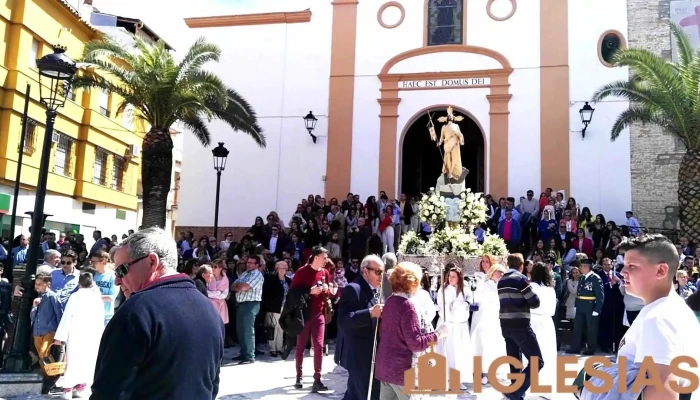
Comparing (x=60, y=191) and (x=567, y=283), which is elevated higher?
(x=60, y=191)

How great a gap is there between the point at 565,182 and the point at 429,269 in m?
9.89

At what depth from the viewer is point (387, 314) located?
15.8 ft

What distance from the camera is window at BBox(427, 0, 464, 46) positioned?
69.2 ft

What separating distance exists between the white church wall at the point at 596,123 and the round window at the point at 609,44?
0.15m

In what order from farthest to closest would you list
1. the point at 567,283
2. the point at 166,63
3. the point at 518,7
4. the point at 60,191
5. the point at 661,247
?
the point at 60,191, the point at 518,7, the point at 166,63, the point at 567,283, the point at 661,247

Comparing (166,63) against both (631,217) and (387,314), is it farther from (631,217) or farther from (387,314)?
(631,217)

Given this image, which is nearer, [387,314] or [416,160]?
[387,314]

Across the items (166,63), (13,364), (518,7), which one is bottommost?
(13,364)

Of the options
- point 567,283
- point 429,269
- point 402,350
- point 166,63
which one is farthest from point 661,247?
point 166,63

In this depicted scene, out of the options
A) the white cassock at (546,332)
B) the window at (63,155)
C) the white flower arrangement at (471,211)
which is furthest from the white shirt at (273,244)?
the window at (63,155)

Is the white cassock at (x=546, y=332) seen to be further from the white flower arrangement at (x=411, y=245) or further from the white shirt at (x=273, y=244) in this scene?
the white shirt at (x=273, y=244)

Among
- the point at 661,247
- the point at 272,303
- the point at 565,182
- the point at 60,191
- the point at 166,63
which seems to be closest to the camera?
the point at 661,247

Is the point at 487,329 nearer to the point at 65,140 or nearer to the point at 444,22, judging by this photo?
the point at 444,22

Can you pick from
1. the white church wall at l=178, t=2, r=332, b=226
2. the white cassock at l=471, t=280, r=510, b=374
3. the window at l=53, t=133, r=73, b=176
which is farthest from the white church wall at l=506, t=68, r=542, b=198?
the window at l=53, t=133, r=73, b=176
